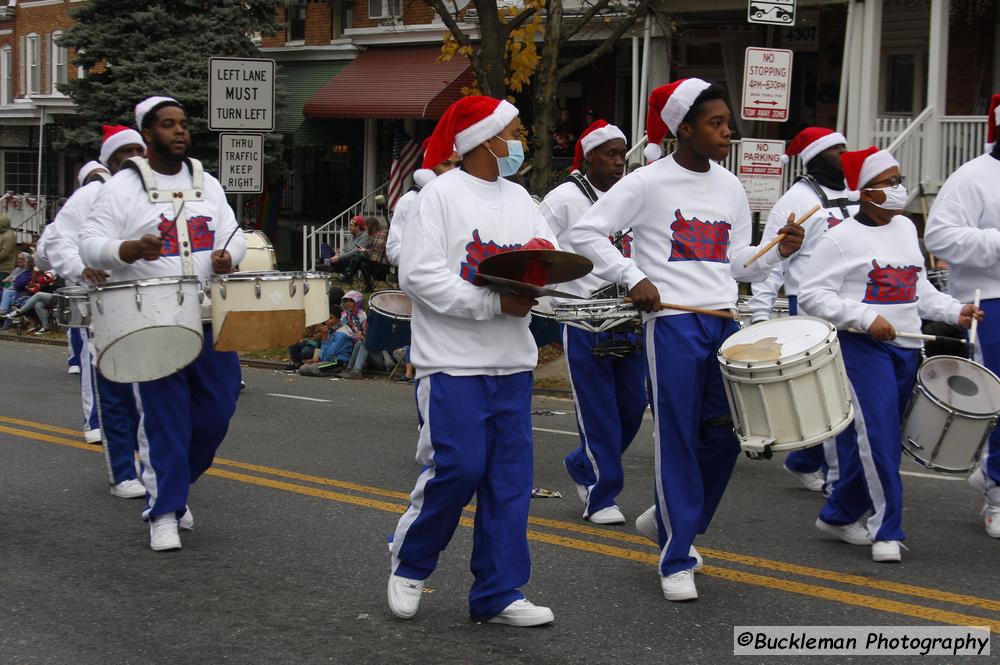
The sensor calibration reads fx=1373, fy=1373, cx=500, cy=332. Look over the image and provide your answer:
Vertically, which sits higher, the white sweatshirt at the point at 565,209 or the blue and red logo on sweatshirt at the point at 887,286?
the white sweatshirt at the point at 565,209

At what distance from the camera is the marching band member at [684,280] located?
5.91 metres

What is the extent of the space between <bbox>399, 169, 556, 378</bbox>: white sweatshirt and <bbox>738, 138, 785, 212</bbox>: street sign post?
351 inches

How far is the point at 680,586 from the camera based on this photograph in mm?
5863

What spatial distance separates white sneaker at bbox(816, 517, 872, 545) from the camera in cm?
697

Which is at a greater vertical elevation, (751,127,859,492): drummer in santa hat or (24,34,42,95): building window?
(24,34,42,95): building window

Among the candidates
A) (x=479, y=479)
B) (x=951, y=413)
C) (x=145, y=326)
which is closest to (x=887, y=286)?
(x=951, y=413)

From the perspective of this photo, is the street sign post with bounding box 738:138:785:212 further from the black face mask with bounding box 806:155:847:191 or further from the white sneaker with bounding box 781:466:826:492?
the white sneaker with bounding box 781:466:826:492

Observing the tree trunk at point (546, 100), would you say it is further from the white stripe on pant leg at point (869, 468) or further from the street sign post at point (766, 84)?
the white stripe on pant leg at point (869, 468)

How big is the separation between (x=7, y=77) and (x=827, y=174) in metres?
41.0

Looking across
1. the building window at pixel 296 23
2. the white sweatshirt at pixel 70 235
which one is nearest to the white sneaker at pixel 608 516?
the white sweatshirt at pixel 70 235

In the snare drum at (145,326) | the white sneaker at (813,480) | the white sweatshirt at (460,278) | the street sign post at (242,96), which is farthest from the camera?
the street sign post at (242,96)

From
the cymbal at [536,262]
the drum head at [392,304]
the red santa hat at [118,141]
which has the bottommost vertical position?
the drum head at [392,304]

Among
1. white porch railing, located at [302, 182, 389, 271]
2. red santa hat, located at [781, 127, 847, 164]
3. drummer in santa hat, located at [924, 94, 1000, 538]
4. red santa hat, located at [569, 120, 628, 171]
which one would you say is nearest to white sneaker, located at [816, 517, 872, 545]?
drummer in santa hat, located at [924, 94, 1000, 538]

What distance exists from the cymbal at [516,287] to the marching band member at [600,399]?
2.07m
